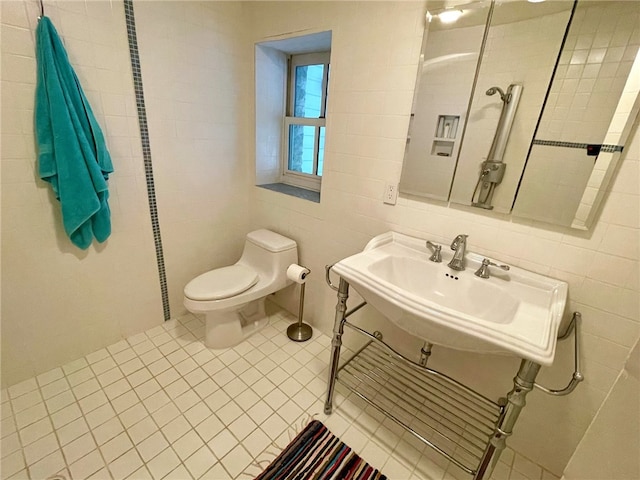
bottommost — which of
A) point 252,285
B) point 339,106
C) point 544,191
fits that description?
point 252,285

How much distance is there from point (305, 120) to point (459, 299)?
5.00ft

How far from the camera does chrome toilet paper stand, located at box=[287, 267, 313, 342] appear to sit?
74.4 inches

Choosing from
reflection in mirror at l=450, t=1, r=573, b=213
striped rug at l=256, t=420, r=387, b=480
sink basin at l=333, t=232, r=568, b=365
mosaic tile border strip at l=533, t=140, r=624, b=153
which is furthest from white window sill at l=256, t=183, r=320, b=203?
striped rug at l=256, t=420, r=387, b=480

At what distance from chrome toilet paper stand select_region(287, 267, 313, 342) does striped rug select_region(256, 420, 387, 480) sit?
24.8 inches

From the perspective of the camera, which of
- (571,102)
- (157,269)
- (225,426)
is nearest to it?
(571,102)

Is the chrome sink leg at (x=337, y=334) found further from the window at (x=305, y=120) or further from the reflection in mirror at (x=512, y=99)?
the window at (x=305, y=120)

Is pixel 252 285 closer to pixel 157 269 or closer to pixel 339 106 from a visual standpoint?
pixel 157 269

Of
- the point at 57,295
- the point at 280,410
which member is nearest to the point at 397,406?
the point at 280,410

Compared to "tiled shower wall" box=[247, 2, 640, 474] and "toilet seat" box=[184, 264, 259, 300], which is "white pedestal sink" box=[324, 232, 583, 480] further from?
"toilet seat" box=[184, 264, 259, 300]

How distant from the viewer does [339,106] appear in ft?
4.91

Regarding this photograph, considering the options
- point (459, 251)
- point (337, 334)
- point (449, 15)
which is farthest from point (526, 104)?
point (337, 334)

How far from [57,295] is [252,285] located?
3.17 ft

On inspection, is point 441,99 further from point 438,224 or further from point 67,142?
point 67,142

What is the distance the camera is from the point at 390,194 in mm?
1413
